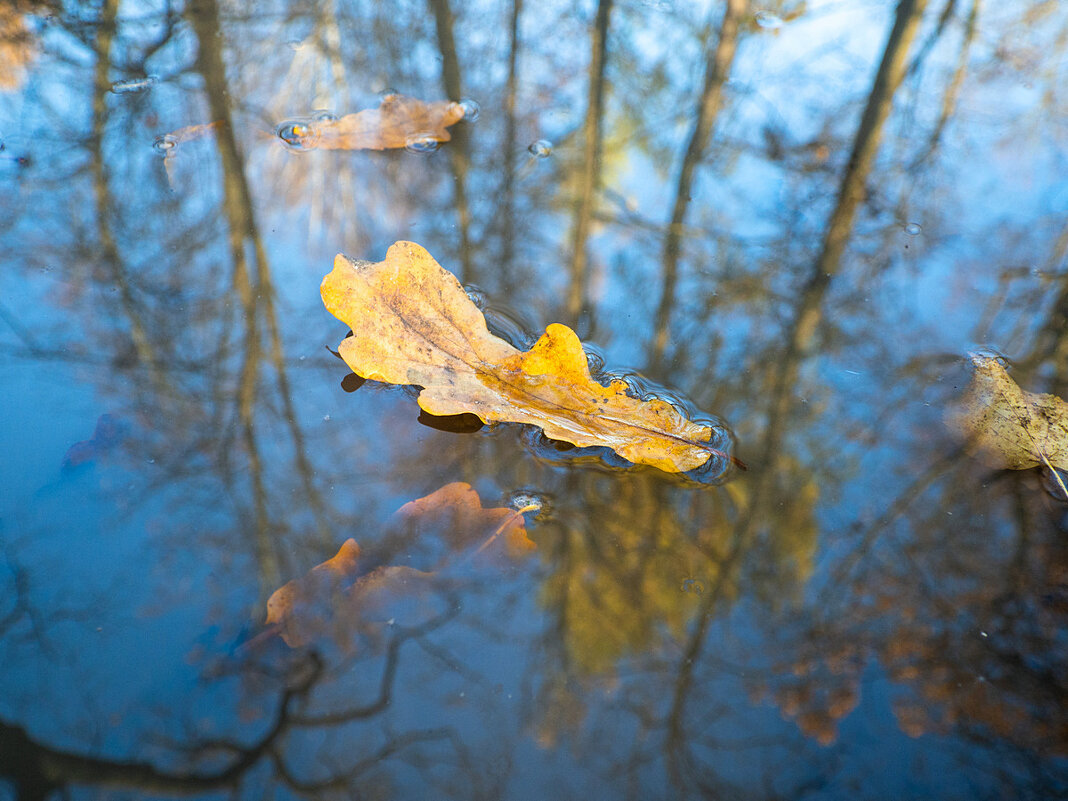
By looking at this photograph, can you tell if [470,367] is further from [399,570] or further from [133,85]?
[133,85]

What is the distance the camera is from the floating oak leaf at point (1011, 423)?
1.35 meters

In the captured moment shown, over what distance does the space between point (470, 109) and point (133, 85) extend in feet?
3.49

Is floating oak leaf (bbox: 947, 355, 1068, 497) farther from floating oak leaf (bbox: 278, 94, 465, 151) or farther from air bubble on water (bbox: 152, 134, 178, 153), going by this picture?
air bubble on water (bbox: 152, 134, 178, 153)

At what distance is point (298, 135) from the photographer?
1.97 metres

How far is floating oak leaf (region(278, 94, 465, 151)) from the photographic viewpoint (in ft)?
6.46

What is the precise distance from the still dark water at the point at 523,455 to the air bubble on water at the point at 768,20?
422 millimetres

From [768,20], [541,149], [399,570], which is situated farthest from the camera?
[768,20]

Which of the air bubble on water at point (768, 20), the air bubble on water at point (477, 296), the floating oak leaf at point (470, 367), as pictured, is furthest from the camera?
the air bubble on water at point (768, 20)

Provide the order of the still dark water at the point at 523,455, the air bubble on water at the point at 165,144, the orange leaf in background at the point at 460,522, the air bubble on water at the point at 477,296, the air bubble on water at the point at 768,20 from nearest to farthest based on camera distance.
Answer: the still dark water at the point at 523,455, the orange leaf in background at the point at 460,522, the air bubble on water at the point at 477,296, the air bubble on water at the point at 165,144, the air bubble on water at the point at 768,20

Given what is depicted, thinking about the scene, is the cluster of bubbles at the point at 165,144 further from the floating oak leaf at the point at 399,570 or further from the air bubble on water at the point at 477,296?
the floating oak leaf at the point at 399,570

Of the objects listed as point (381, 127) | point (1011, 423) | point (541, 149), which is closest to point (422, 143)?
point (381, 127)

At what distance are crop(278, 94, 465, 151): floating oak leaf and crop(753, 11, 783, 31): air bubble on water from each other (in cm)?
129

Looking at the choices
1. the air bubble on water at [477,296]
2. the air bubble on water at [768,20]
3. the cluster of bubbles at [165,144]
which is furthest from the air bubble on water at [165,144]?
the air bubble on water at [768,20]

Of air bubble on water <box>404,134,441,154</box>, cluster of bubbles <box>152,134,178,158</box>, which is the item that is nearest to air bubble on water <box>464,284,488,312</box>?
air bubble on water <box>404,134,441,154</box>
